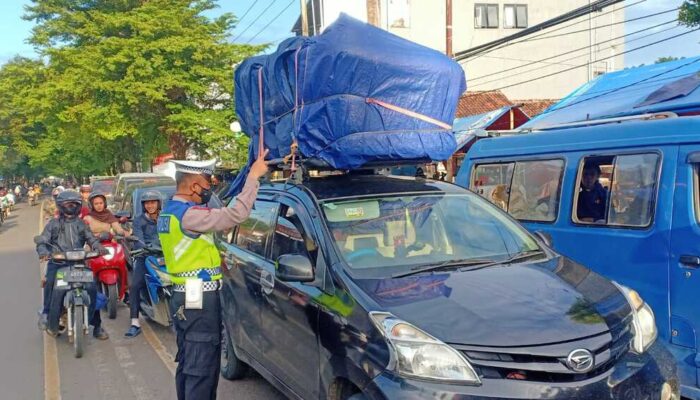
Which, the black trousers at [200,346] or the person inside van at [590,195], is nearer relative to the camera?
the black trousers at [200,346]

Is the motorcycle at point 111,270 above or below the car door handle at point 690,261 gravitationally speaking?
below

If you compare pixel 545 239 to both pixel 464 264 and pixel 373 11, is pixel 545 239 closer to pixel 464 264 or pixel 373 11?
pixel 464 264

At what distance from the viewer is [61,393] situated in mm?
5594

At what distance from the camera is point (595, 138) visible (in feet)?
17.5

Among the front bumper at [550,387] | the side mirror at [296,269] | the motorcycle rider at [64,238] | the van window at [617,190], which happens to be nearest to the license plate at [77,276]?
the motorcycle rider at [64,238]

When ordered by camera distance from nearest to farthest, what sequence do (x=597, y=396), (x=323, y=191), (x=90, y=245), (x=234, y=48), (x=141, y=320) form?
1. (x=597, y=396)
2. (x=323, y=191)
3. (x=90, y=245)
4. (x=141, y=320)
5. (x=234, y=48)

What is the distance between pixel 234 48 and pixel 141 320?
62.1 ft

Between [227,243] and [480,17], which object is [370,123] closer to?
[227,243]

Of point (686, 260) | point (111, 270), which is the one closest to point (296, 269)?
point (686, 260)

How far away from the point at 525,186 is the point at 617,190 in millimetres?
1151

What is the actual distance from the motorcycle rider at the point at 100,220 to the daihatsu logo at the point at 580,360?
687 centimetres

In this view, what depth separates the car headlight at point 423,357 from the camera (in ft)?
9.30

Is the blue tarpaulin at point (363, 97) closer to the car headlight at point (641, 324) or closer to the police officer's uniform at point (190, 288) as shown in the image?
the police officer's uniform at point (190, 288)

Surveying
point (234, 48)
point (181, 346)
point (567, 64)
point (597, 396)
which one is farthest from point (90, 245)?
point (567, 64)
